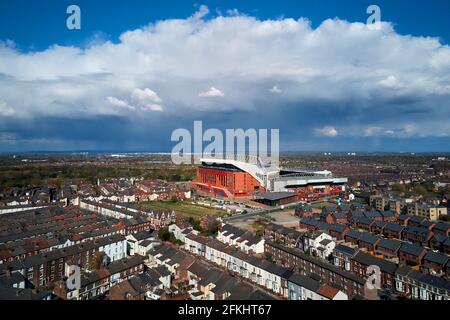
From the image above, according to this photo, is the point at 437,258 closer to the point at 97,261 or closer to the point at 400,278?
the point at 400,278

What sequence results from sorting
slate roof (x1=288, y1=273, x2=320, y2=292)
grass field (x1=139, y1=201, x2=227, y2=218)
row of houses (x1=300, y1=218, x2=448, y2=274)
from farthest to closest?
grass field (x1=139, y1=201, x2=227, y2=218), row of houses (x1=300, y1=218, x2=448, y2=274), slate roof (x1=288, y1=273, x2=320, y2=292)

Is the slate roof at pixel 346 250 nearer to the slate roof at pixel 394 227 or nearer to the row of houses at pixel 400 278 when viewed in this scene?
the row of houses at pixel 400 278

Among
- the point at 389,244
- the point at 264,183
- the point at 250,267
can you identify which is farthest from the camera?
the point at 264,183

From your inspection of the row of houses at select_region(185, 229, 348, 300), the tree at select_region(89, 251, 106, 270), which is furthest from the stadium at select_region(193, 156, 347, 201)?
the tree at select_region(89, 251, 106, 270)

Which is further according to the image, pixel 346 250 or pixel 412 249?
pixel 412 249

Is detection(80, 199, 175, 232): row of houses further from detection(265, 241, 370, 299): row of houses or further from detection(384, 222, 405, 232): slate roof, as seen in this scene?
detection(384, 222, 405, 232): slate roof

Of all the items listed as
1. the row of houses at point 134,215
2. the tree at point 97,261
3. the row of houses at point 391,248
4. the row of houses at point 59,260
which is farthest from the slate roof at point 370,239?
the tree at point 97,261

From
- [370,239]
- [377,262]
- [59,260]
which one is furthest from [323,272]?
[59,260]
